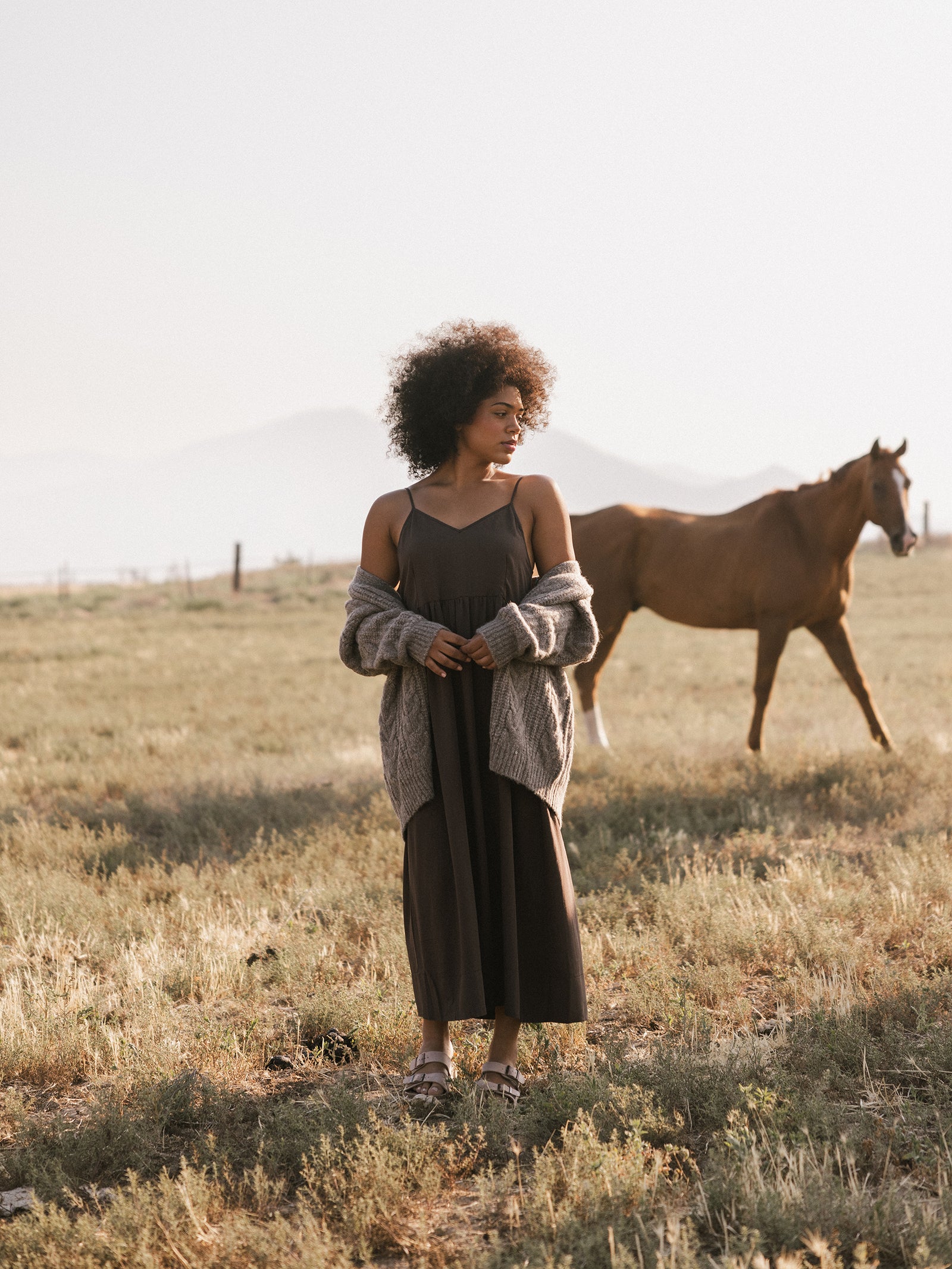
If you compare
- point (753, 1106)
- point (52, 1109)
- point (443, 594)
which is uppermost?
point (443, 594)

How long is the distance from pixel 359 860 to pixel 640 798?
224 cm

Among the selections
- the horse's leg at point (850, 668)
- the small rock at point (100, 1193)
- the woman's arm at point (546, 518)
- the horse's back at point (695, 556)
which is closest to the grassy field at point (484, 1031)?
the small rock at point (100, 1193)

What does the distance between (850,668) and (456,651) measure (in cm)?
578

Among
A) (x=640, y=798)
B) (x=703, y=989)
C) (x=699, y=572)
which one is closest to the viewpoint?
(x=703, y=989)

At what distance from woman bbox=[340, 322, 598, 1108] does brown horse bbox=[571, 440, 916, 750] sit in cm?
506

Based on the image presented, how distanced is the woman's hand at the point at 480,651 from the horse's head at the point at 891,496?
17.7 feet

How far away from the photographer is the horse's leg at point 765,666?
8328mm

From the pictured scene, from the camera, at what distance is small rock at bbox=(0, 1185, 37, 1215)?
9.53 feet

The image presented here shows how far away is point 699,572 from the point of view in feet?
29.7

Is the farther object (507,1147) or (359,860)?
(359,860)

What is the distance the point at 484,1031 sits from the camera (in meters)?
4.02

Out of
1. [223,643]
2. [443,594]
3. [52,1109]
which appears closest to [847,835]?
[443,594]

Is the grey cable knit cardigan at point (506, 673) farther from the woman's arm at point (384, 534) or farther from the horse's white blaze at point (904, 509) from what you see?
the horse's white blaze at point (904, 509)

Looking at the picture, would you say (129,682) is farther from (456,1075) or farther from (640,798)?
(456,1075)
